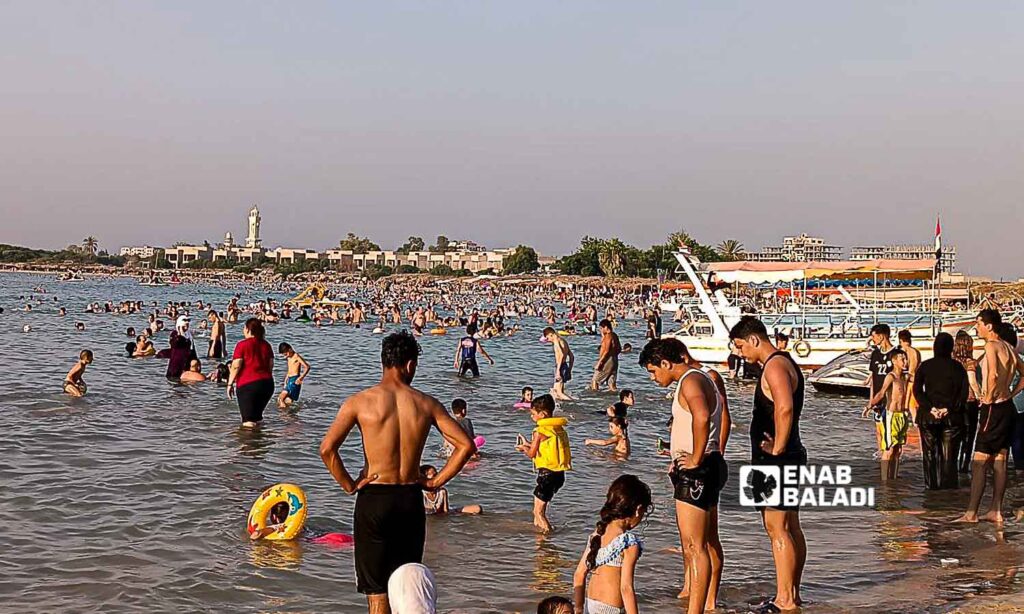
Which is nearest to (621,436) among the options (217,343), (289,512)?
(289,512)

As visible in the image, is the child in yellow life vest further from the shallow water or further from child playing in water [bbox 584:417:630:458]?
child playing in water [bbox 584:417:630:458]

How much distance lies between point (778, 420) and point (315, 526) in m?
4.91

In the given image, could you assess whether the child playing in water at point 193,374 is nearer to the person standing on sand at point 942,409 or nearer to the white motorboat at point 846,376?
the white motorboat at point 846,376

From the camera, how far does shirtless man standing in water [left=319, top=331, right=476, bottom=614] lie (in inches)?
192

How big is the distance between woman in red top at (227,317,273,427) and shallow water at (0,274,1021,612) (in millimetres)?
403

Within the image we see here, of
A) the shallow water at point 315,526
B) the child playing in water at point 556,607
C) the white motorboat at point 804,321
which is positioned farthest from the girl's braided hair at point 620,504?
the white motorboat at point 804,321

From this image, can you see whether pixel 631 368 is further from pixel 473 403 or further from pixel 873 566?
pixel 873 566

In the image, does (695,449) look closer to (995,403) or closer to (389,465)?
(389,465)

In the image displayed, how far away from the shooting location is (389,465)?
16.1ft

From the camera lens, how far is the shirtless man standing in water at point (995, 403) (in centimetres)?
830

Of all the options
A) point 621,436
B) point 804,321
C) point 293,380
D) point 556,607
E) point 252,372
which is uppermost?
point 804,321

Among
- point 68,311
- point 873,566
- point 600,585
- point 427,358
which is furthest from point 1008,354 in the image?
point 68,311

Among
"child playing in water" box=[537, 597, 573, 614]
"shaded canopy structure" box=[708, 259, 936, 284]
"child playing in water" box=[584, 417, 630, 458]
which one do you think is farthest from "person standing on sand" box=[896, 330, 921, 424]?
"shaded canopy structure" box=[708, 259, 936, 284]

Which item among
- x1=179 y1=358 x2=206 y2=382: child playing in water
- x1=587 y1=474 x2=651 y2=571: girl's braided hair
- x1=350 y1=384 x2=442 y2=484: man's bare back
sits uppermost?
x1=350 y1=384 x2=442 y2=484: man's bare back
